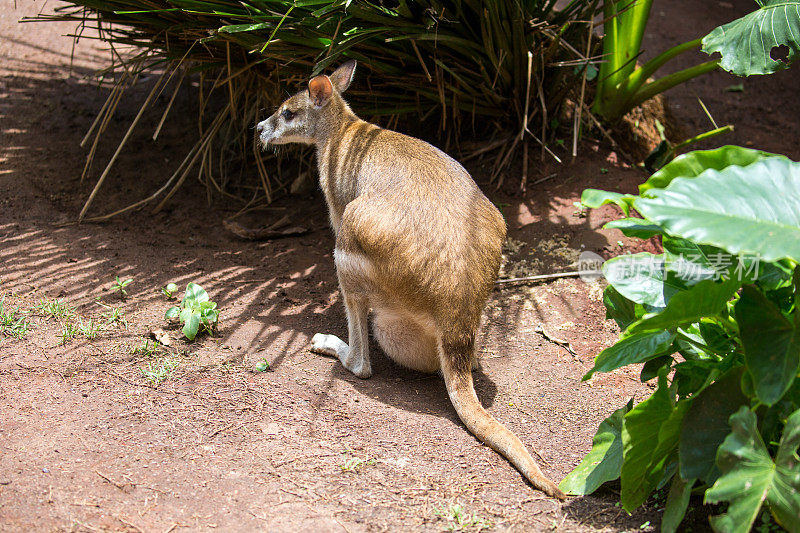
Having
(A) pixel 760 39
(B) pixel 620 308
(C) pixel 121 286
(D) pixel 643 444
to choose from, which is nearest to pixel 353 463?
(D) pixel 643 444

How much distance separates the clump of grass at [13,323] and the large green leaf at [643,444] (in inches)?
126

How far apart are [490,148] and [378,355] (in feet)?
6.69

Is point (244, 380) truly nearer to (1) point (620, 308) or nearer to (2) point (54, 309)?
(2) point (54, 309)

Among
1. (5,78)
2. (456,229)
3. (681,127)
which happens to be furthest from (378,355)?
(5,78)

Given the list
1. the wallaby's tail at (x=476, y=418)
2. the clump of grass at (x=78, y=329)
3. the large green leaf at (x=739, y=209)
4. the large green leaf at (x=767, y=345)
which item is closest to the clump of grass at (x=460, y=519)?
the wallaby's tail at (x=476, y=418)

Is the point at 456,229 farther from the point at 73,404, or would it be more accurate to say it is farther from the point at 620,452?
the point at 73,404

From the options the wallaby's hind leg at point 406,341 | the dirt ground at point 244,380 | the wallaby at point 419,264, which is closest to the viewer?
the dirt ground at point 244,380

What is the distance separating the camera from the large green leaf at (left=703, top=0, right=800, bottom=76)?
402 centimetres

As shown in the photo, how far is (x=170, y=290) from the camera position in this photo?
450 centimetres

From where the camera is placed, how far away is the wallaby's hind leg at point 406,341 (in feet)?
12.6

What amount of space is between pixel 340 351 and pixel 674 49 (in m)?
3.27

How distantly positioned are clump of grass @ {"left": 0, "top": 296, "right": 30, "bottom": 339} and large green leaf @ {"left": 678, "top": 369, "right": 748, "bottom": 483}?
134 inches

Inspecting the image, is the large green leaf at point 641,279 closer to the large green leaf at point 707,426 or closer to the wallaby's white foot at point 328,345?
the large green leaf at point 707,426

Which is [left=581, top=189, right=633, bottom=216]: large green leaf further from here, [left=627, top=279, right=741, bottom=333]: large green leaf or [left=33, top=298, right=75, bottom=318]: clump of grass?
[left=33, top=298, right=75, bottom=318]: clump of grass
